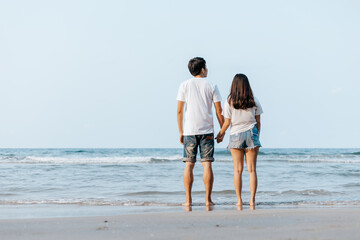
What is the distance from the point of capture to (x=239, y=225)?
146 inches

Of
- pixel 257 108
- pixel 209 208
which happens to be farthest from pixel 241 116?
pixel 209 208

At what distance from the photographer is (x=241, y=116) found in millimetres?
5367

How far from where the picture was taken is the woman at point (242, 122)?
5.29 metres

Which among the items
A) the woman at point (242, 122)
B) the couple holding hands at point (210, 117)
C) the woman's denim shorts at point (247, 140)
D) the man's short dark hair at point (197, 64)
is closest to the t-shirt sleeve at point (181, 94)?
the couple holding hands at point (210, 117)

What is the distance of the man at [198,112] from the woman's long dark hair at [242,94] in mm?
193

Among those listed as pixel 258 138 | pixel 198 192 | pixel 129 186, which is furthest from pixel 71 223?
pixel 129 186

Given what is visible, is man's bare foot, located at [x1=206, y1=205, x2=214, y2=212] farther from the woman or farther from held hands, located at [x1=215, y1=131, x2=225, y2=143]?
held hands, located at [x1=215, y1=131, x2=225, y2=143]

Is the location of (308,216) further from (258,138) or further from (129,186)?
(129,186)

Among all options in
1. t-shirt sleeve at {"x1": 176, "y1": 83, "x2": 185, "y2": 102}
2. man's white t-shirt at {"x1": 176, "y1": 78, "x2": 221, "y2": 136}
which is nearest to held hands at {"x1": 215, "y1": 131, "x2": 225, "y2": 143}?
man's white t-shirt at {"x1": 176, "y1": 78, "x2": 221, "y2": 136}

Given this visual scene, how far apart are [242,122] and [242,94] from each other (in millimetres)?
332

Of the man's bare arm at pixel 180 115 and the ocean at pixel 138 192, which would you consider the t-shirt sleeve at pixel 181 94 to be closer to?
the man's bare arm at pixel 180 115

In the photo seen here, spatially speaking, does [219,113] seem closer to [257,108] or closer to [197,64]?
[257,108]

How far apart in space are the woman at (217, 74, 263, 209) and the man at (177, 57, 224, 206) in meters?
0.14

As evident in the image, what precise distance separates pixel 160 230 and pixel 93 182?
5881mm
